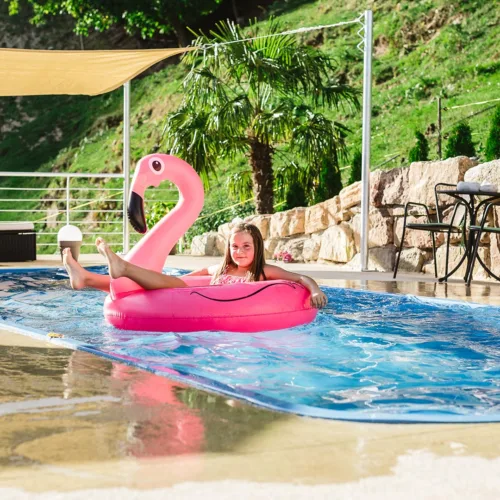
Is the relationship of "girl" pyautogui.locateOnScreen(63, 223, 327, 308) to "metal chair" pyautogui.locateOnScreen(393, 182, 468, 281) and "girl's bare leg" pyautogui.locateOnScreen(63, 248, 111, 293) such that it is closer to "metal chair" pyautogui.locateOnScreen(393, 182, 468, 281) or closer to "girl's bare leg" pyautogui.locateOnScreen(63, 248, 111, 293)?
"girl's bare leg" pyautogui.locateOnScreen(63, 248, 111, 293)

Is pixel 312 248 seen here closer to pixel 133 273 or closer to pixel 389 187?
pixel 389 187

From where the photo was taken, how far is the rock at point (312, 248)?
9.83m

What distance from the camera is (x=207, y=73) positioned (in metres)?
10.5

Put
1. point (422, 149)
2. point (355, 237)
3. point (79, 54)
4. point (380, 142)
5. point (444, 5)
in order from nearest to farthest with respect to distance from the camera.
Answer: point (79, 54), point (355, 237), point (422, 149), point (380, 142), point (444, 5)

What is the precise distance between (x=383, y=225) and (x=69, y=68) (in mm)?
3498

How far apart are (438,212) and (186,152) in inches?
155

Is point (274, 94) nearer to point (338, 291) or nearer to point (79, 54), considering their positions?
point (79, 54)

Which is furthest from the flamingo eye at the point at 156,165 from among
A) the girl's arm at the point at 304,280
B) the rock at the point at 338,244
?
the rock at the point at 338,244

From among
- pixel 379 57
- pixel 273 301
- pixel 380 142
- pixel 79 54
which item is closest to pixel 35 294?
pixel 79 54

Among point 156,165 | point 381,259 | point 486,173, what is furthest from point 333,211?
point 156,165

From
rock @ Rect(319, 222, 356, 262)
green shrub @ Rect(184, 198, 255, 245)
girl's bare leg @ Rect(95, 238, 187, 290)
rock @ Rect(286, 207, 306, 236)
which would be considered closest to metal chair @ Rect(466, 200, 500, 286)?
rock @ Rect(319, 222, 356, 262)

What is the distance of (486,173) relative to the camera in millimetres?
7840

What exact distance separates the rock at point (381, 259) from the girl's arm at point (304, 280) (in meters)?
3.51

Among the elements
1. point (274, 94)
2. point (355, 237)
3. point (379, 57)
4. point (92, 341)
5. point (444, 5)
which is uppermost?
point (444, 5)
